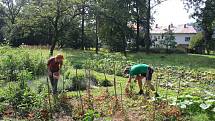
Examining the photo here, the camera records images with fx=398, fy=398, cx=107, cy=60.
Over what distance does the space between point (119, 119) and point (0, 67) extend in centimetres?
772

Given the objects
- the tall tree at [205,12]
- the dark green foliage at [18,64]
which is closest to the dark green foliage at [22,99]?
the dark green foliage at [18,64]

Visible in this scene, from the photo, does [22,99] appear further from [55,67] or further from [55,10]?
[55,10]

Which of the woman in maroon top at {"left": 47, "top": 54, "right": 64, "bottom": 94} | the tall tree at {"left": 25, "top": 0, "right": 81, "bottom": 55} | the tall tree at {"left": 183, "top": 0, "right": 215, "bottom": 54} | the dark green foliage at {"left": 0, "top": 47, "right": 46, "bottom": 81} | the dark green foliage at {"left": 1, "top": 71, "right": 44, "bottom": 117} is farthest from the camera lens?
the tall tree at {"left": 183, "top": 0, "right": 215, "bottom": 54}

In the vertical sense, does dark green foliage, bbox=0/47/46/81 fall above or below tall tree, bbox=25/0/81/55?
below

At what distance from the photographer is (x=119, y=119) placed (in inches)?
367

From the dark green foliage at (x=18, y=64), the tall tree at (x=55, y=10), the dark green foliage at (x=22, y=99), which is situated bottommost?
the dark green foliage at (x=22, y=99)

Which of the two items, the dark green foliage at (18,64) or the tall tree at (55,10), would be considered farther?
the tall tree at (55,10)

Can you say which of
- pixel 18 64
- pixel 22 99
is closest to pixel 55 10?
pixel 18 64

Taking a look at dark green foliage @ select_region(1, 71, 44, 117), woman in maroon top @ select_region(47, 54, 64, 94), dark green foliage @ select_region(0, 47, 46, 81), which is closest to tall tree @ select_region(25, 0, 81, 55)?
dark green foliage @ select_region(0, 47, 46, 81)

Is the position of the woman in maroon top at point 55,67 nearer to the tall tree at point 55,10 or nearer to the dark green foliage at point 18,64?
the dark green foliage at point 18,64

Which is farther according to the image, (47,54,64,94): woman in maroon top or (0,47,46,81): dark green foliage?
(0,47,46,81): dark green foliage

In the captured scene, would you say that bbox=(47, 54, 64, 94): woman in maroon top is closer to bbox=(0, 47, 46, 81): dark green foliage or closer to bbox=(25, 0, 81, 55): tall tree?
bbox=(0, 47, 46, 81): dark green foliage

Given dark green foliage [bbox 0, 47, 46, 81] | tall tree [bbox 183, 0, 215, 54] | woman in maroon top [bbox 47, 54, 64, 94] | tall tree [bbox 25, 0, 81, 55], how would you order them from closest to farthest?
1. woman in maroon top [bbox 47, 54, 64, 94]
2. dark green foliage [bbox 0, 47, 46, 81]
3. tall tree [bbox 25, 0, 81, 55]
4. tall tree [bbox 183, 0, 215, 54]

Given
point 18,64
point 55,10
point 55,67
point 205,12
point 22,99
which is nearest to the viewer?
point 22,99
